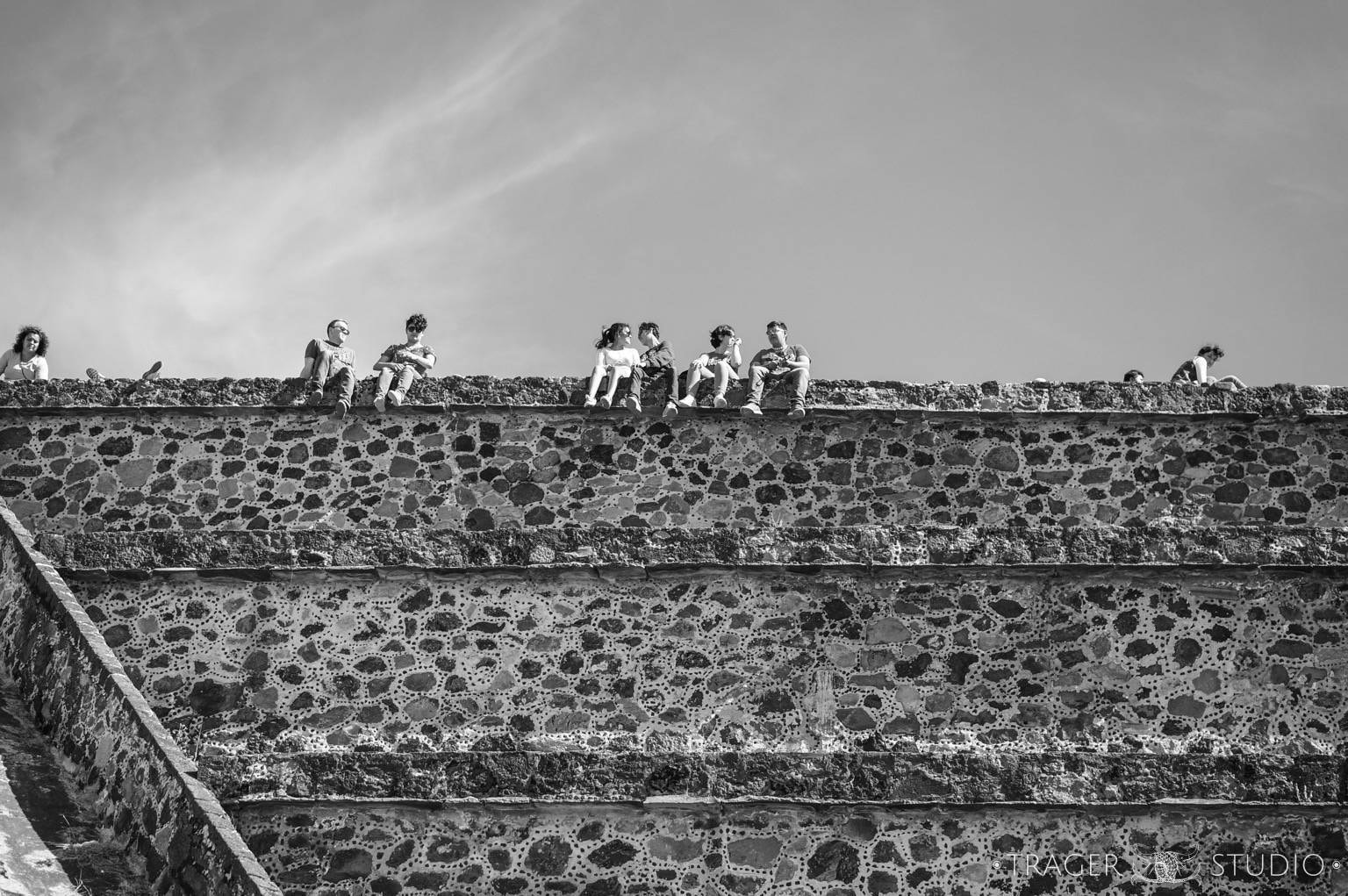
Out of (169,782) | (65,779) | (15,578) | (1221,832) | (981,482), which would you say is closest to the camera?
(169,782)

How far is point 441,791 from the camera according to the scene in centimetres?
1228

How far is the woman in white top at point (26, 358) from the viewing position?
15852 millimetres

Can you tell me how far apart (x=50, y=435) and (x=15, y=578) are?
147 inches

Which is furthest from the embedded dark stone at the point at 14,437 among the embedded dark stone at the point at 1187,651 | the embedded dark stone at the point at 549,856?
the embedded dark stone at the point at 1187,651

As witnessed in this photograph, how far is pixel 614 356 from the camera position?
594 inches

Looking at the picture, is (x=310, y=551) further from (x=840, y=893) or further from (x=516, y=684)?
(x=840, y=893)

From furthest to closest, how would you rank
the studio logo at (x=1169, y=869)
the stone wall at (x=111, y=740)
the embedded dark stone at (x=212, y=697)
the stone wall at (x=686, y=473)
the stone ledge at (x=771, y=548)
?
the stone wall at (x=686, y=473) → the stone ledge at (x=771, y=548) → the embedded dark stone at (x=212, y=697) → the studio logo at (x=1169, y=869) → the stone wall at (x=111, y=740)

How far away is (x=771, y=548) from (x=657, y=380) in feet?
6.38

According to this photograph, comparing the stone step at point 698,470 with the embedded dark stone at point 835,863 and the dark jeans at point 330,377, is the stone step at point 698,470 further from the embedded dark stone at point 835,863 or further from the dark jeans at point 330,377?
the embedded dark stone at point 835,863

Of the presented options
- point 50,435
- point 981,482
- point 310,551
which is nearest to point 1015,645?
point 981,482

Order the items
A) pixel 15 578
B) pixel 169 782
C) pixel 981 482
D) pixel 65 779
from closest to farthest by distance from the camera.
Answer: pixel 169 782 < pixel 65 779 < pixel 15 578 < pixel 981 482

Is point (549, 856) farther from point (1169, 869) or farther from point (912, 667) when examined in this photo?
point (1169, 869)

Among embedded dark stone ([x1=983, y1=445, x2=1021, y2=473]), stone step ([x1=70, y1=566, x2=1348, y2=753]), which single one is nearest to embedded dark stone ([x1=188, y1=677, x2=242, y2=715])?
stone step ([x1=70, y1=566, x2=1348, y2=753])

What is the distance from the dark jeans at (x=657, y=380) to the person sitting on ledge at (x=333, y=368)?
80.1 inches
